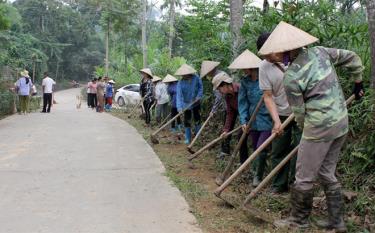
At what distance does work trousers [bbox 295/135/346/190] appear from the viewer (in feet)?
12.8

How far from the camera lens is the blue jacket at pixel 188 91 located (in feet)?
28.5

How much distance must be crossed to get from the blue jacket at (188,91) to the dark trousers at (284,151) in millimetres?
3594

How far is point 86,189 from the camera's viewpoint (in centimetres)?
565

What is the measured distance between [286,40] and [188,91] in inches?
193

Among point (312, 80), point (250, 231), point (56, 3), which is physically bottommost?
point (250, 231)

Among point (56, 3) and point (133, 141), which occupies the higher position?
point (56, 3)

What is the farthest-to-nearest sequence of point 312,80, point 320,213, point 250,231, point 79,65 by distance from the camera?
point 79,65, point 320,213, point 250,231, point 312,80

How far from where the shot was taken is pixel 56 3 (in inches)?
2114

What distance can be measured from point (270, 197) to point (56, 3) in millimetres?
52992

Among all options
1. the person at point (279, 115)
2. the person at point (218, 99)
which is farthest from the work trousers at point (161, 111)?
the person at point (279, 115)

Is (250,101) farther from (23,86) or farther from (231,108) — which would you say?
(23,86)

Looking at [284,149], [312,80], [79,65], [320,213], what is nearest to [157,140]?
[284,149]

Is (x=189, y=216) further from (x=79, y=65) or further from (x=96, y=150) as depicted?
(x=79, y=65)

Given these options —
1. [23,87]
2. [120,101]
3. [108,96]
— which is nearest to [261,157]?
[23,87]
